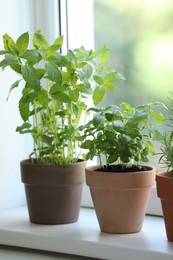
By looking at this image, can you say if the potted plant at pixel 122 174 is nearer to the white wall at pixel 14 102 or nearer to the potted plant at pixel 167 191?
the potted plant at pixel 167 191

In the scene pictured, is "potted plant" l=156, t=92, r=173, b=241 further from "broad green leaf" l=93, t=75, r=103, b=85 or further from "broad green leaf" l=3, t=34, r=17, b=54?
"broad green leaf" l=3, t=34, r=17, b=54

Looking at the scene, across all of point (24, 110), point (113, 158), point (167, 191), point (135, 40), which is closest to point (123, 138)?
point (113, 158)

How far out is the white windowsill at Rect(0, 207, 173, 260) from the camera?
1.51 m

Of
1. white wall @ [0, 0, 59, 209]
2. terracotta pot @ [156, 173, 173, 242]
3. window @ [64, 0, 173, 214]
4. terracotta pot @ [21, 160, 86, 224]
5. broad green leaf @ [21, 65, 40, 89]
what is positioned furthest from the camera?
white wall @ [0, 0, 59, 209]

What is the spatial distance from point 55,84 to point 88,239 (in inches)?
16.2

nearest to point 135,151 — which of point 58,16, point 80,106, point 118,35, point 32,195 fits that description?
point 80,106

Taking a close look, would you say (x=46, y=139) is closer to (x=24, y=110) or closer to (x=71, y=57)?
(x=24, y=110)

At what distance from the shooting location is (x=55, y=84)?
5.47 ft

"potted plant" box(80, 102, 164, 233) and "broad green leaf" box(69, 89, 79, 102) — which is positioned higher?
"broad green leaf" box(69, 89, 79, 102)

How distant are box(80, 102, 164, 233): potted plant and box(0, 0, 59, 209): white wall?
1.24ft

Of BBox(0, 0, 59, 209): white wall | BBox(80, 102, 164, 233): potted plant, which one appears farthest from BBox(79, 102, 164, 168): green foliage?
BBox(0, 0, 59, 209): white wall

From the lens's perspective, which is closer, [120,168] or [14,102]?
[120,168]

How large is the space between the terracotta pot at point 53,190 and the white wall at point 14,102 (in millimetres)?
207

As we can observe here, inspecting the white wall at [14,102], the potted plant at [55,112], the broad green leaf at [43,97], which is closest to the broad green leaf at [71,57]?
the potted plant at [55,112]
